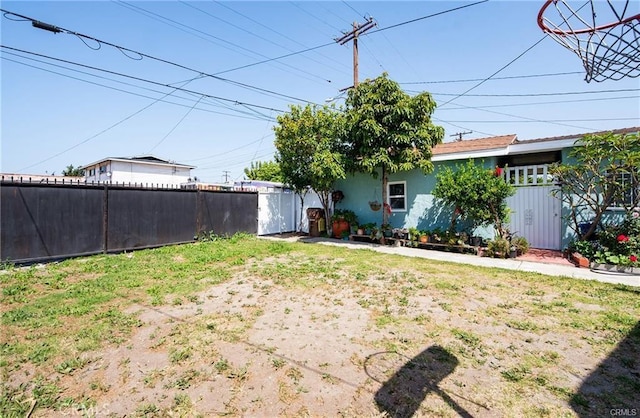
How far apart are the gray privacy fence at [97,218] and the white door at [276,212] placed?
1700mm

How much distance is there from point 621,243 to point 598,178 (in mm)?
1525

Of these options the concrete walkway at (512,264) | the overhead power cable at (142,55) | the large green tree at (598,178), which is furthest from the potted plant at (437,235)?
the overhead power cable at (142,55)

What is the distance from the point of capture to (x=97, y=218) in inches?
298

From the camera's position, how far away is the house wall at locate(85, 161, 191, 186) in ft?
64.3

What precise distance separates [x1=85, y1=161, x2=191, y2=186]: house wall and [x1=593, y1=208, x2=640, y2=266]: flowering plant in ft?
65.3

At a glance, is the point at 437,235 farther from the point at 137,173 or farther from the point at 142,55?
the point at 137,173

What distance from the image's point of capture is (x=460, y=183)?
8.22 metres

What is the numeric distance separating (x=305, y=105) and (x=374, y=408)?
1012 cm

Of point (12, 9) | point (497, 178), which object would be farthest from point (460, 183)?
point (12, 9)

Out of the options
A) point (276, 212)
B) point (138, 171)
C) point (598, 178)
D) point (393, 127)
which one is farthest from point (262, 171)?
point (598, 178)

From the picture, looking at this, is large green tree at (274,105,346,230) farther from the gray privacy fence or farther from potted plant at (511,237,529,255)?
potted plant at (511,237,529,255)

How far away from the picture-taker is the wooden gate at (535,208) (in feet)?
26.6

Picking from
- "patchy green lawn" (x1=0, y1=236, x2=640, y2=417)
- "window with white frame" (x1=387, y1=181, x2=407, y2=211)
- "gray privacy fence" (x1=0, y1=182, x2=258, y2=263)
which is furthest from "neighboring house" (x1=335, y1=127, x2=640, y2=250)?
"gray privacy fence" (x1=0, y1=182, x2=258, y2=263)

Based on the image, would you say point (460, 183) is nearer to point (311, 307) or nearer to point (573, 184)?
point (573, 184)
